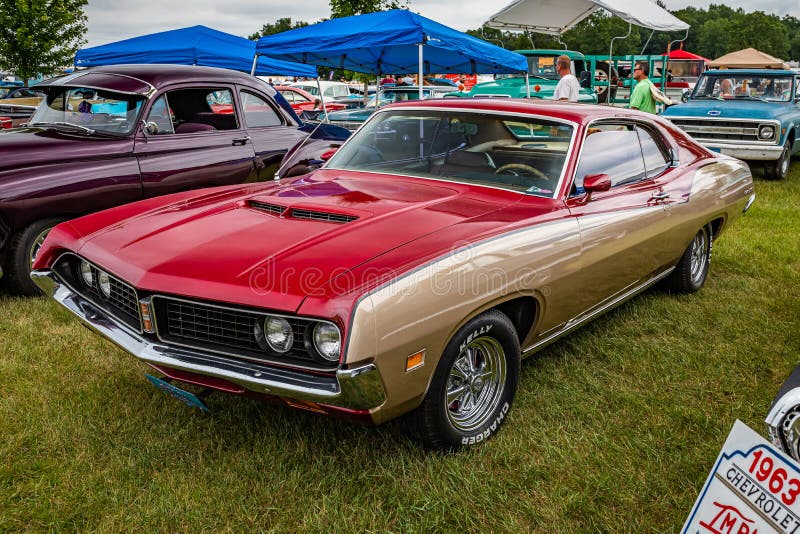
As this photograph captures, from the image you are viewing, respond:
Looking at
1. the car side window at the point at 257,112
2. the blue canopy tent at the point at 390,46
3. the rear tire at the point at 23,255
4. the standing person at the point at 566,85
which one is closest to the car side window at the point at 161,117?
the car side window at the point at 257,112

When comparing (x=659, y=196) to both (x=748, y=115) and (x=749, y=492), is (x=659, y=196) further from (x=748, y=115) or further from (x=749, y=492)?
(x=748, y=115)

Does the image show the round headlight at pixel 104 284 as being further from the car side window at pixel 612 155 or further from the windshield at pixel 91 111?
the windshield at pixel 91 111

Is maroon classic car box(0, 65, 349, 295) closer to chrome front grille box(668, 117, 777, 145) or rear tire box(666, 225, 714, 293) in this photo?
rear tire box(666, 225, 714, 293)

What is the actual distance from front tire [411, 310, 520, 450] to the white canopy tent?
13692 mm

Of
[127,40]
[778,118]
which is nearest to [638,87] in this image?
[778,118]

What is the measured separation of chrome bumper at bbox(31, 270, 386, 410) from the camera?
85.0 inches

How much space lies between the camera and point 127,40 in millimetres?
14727

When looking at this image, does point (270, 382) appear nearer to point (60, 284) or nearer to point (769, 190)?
point (60, 284)

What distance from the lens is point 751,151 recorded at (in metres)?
9.49

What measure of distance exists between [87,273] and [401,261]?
5.08 ft

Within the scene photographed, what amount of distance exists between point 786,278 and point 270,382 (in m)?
4.67

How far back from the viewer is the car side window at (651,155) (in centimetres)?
416

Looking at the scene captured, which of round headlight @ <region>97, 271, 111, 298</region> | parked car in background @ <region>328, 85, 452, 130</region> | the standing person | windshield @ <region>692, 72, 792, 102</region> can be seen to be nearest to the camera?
round headlight @ <region>97, 271, 111, 298</region>

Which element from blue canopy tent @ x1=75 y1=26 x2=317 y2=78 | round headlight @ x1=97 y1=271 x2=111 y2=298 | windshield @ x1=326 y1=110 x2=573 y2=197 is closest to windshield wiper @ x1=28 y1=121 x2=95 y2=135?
windshield @ x1=326 y1=110 x2=573 y2=197
